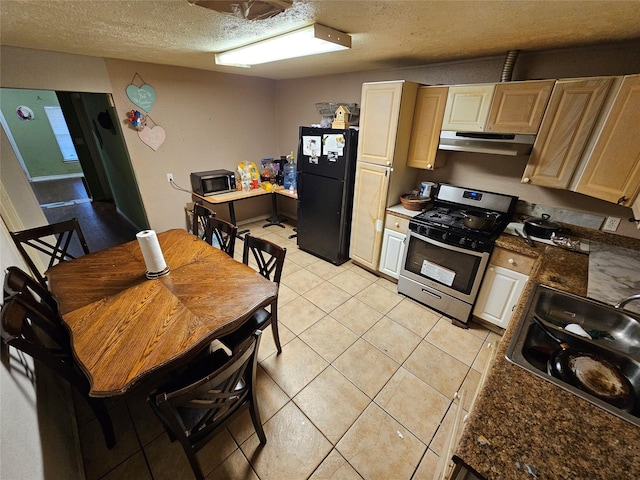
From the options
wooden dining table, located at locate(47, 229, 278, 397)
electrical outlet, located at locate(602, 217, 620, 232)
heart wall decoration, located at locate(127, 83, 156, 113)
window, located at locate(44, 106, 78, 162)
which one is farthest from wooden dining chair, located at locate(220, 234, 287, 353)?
window, located at locate(44, 106, 78, 162)

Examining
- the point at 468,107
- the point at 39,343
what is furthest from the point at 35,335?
the point at 468,107

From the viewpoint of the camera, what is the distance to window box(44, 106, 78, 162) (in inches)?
247

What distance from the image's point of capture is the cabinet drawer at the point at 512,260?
76.8 inches

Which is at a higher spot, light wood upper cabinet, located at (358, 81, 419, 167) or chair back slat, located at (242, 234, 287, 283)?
light wood upper cabinet, located at (358, 81, 419, 167)

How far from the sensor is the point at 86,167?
17.0 ft

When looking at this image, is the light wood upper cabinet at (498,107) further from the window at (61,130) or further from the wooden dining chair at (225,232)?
the window at (61,130)

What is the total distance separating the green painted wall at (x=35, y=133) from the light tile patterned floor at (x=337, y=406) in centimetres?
774

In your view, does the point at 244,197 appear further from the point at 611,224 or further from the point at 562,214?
the point at 611,224

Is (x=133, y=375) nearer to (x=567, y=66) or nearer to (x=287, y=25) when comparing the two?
(x=287, y=25)

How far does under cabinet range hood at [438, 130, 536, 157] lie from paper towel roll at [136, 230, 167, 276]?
2390 millimetres

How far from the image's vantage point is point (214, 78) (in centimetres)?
350

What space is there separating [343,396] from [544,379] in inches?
47.2

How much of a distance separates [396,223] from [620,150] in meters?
1.56

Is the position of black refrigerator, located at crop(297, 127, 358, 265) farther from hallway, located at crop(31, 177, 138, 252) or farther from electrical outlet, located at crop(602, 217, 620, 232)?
hallway, located at crop(31, 177, 138, 252)
